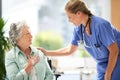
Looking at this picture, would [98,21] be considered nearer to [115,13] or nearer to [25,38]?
[25,38]

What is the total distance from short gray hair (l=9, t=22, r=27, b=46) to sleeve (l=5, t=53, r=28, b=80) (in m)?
0.16

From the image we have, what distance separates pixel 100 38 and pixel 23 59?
73 cm

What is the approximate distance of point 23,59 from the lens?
2355 millimetres

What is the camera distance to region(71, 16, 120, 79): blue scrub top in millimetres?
2260

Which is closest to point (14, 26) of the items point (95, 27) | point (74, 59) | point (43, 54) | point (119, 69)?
point (43, 54)

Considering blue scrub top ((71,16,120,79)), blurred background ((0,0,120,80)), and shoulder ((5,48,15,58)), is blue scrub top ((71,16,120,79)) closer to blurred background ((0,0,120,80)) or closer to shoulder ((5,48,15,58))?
shoulder ((5,48,15,58))

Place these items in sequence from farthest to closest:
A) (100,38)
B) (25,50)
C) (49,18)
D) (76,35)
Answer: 1. (49,18)
2. (76,35)
3. (25,50)
4. (100,38)

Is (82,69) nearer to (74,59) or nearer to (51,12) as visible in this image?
(74,59)

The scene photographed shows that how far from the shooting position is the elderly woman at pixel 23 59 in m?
2.25

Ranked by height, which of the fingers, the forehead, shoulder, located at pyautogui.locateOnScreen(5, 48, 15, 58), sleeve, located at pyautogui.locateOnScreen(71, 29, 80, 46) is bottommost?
the fingers

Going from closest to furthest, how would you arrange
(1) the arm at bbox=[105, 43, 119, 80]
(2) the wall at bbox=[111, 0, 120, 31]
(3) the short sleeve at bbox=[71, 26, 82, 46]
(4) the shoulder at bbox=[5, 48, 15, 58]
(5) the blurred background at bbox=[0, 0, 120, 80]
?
1. (1) the arm at bbox=[105, 43, 119, 80]
2. (4) the shoulder at bbox=[5, 48, 15, 58]
3. (3) the short sleeve at bbox=[71, 26, 82, 46]
4. (2) the wall at bbox=[111, 0, 120, 31]
5. (5) the blurred background at bbox=[0, 0, 120, 80]

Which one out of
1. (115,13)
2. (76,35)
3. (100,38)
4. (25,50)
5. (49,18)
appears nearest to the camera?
(100,38)

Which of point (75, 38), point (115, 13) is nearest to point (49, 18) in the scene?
point (115, 13)

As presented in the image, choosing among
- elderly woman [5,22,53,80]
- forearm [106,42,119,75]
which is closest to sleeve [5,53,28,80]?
elderly woman [5,22,53,80]
